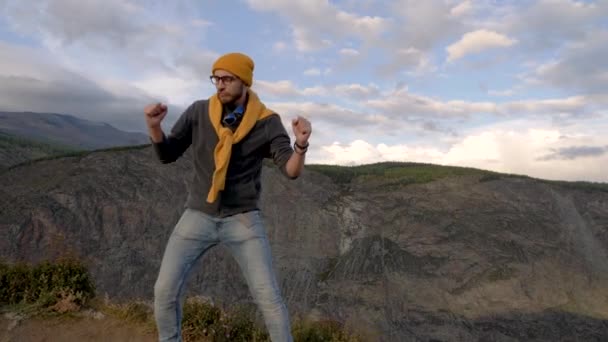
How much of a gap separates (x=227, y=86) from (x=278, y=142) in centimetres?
55

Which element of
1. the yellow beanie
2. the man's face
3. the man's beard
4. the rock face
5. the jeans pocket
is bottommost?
the rock face

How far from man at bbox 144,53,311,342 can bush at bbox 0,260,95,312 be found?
295 centimetres

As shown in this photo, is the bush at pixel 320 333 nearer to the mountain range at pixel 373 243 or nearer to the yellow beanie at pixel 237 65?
the yellow beanie at pixel 237 65

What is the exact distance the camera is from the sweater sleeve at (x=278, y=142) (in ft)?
12.1

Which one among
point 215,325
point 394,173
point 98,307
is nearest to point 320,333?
point 215,325

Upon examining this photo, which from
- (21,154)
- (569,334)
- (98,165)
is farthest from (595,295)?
(21,154)

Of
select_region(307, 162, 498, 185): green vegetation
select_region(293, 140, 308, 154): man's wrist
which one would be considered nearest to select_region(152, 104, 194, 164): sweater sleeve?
select_region(293, 140, 308, 154): man's wrist

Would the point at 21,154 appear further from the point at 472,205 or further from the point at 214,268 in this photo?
the point at 472,205

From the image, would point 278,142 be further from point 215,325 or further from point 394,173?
point 394,173

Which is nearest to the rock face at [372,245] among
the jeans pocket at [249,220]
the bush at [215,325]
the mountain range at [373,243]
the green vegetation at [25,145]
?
the mountain range at [373,243]

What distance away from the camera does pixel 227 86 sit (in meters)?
3.70

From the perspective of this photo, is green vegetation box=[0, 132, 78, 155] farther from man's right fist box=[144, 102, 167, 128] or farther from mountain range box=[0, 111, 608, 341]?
man's right fist box=[144, 102, 167, 128]

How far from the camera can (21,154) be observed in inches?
1812

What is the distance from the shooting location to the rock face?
2314cm
